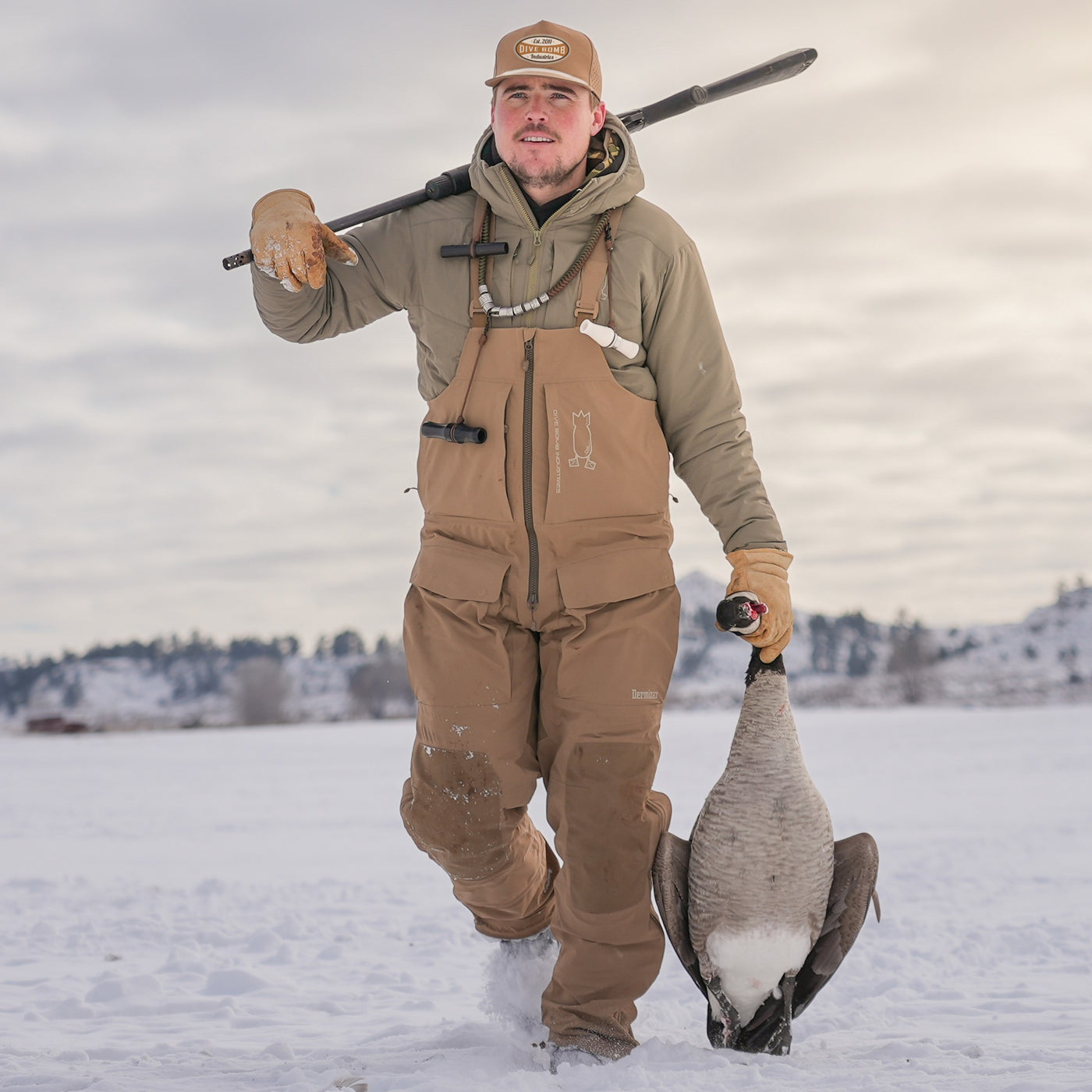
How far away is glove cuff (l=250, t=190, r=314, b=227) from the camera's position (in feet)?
10.5

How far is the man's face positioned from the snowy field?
238 cm

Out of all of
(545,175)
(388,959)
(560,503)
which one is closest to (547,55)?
(545,175)

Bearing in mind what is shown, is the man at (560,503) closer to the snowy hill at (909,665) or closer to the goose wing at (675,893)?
the goose wing at (675,893)

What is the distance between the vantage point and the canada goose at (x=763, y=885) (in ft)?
9.80

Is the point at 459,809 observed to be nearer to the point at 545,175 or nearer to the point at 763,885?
the point at 763,885

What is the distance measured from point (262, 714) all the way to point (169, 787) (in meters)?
40.2

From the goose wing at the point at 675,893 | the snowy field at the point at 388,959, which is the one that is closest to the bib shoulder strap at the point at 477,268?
the goose wing at the point at 675,893

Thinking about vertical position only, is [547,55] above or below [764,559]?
above

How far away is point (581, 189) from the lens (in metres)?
3.12

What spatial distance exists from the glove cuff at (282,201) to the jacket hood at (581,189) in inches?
18.9

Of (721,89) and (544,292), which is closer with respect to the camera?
(544,292)

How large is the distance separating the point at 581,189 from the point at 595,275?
247 millimetres

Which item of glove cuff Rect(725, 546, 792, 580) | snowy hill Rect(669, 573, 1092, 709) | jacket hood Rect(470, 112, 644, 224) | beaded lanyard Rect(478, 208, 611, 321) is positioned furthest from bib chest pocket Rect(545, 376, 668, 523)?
snowy hill Rect(669, 573, 1092, 709)

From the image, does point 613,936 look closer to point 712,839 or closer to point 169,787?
point 712,839
